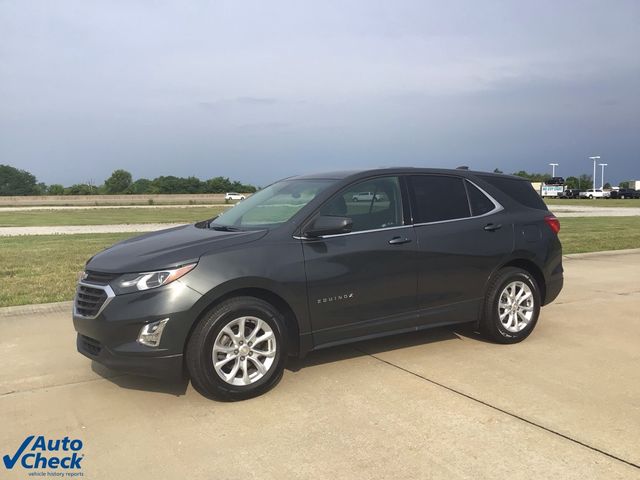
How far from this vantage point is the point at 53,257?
37.7ft

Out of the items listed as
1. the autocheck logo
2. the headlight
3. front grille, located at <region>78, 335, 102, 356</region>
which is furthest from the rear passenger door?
the autocheck logo

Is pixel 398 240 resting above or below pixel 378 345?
above

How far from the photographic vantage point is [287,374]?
189 inches

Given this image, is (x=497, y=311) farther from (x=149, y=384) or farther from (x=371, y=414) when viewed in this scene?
(x=149, y=384)

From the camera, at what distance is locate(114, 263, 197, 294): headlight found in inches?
157

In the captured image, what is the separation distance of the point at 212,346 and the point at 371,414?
3.96 ft

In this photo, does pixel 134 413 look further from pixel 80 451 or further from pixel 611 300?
pixel 611 300

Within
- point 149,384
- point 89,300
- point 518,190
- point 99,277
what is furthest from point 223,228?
point 518,190

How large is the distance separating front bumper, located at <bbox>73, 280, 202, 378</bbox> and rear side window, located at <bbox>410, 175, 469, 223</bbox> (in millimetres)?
2253

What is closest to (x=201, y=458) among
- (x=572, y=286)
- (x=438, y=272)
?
(x=438, y=272)

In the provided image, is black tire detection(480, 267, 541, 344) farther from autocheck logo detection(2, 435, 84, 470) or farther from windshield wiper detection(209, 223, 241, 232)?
autocheck logo detection(2, 435, 84, 470)

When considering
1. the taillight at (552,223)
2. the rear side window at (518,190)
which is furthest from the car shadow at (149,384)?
the taillight at (552,223)

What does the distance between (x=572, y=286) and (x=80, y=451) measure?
287 inches

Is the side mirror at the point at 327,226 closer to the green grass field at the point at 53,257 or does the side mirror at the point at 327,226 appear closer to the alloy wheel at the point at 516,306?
the alloy wheel at the point at 516,306
